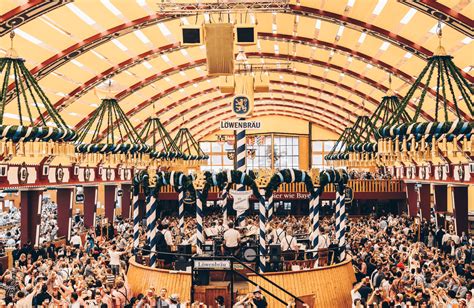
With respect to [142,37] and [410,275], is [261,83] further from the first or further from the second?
[410,275]

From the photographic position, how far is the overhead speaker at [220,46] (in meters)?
13.0

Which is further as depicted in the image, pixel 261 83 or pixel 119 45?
pixel 119 45

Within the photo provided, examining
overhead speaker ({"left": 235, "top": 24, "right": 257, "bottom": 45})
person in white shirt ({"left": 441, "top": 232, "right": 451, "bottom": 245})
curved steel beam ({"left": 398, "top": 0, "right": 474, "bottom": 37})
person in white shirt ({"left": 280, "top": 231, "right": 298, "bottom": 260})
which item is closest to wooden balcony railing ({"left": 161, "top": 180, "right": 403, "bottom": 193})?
person in white shirt ({"left": 441, "top": 232, "right": 451, "bottom": 245})

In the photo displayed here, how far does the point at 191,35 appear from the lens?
13.0 metres

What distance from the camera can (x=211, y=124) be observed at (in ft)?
146

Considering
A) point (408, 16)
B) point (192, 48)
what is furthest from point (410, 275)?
point (192, 48)

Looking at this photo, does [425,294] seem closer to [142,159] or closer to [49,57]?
[142,159]

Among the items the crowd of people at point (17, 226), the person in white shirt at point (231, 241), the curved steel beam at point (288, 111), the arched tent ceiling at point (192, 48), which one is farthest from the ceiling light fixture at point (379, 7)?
the curved steel beam at point (288, 111)

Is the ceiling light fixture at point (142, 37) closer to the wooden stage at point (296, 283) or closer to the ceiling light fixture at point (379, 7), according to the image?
the ceiling light fixture at point (379, 7)

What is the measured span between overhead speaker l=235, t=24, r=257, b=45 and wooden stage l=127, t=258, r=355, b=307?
5.77 meters

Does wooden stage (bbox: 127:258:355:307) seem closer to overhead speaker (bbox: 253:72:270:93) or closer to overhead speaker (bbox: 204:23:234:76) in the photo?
overhead speaker (bbox: 204:23:234:76)

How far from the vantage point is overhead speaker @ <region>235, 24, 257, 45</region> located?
43.4ft

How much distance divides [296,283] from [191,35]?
21.6ft

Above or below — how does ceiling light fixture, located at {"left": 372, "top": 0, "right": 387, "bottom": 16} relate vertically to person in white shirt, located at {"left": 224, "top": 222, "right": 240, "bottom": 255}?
above
